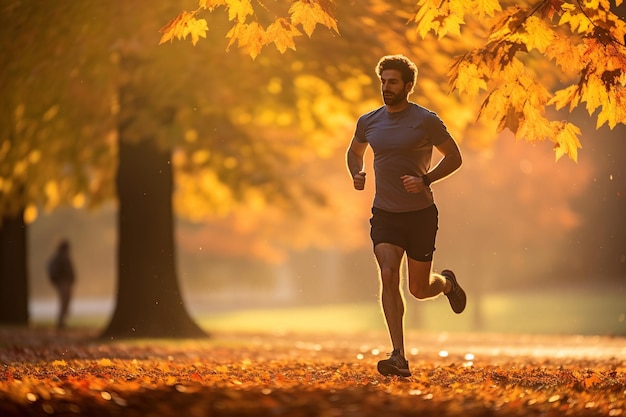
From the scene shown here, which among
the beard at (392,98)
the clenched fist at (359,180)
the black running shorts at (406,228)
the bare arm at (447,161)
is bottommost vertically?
the black running shorts at (406,228)

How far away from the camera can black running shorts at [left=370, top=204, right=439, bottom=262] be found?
9555mm

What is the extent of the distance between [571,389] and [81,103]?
37.8 ft

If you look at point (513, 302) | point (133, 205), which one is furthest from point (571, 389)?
point (513, 302)

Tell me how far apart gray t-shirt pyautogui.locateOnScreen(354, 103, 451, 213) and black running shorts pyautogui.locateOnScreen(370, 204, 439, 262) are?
0.18ft

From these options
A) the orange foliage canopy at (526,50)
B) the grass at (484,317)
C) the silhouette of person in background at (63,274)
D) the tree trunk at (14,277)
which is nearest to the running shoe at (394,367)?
the orange foliage canopy at (526,50)

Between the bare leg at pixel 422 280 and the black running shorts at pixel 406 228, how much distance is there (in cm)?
20

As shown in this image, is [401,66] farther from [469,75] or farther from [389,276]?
[389,276]

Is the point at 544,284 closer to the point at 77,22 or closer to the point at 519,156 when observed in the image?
the point at 519,156

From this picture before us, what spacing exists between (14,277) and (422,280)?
17592 mm

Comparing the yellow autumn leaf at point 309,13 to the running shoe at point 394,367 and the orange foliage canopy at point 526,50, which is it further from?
the running shoe at point 394,367

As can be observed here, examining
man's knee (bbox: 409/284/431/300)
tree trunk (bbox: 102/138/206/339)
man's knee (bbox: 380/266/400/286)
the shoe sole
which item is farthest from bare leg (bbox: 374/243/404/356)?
tree trunk (bbox: 102/138/206/339)

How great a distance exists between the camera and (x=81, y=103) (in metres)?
18.7

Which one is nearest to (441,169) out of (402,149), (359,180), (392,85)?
(402,149)

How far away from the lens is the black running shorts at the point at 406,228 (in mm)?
9555
